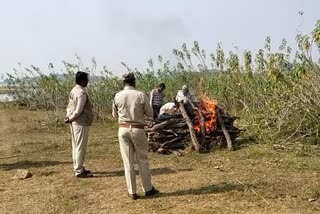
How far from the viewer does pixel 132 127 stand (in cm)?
640

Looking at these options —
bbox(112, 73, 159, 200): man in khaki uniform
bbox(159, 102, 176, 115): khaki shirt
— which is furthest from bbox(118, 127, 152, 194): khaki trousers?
bbox(159, 102, 176, 115): khaki shirt

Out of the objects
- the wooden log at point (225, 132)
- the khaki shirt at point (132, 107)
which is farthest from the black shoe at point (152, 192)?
the wooden log at point (225, 132)

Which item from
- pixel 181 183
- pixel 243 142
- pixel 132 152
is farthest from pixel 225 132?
pixel 132 152

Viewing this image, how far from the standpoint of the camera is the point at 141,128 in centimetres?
645

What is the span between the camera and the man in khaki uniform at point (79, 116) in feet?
26.2

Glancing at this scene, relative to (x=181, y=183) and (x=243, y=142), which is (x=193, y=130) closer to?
(x=243, y=142)

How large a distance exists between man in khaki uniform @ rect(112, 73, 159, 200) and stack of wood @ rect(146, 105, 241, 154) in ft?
13.6

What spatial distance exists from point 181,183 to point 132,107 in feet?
5.71

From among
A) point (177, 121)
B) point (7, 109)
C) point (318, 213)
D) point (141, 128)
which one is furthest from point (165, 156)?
point (7, 109)

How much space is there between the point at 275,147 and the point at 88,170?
4260 millimetres

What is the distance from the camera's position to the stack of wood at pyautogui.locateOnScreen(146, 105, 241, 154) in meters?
10.7

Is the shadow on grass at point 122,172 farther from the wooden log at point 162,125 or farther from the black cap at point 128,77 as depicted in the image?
the black cap at point 128,77

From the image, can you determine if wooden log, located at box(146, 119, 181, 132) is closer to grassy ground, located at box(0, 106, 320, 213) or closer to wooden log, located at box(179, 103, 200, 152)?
wooden log, located at box(179, 103, 200, 152)

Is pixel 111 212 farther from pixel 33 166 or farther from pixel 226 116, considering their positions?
pixel 226 116
